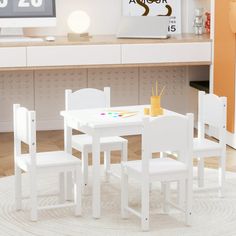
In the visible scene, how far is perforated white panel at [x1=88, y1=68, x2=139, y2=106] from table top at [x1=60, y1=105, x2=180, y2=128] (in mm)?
2185

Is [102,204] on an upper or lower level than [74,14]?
lower

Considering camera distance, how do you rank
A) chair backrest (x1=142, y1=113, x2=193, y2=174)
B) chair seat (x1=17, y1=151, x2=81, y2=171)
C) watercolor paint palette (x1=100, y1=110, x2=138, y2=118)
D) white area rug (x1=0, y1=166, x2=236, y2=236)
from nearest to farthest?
1. chair backrest (x1=142, y1=113, x2=193, y2=174)
2. white area rug (x1=0, y1=166, x2=236, y2=236)
3. chair seat (x1=17, y1=151, x2=81, y2=171)
4. watercolor paint palette (x1=100, y1=110, x2=138, y2=118)

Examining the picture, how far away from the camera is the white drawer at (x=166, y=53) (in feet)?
19.6

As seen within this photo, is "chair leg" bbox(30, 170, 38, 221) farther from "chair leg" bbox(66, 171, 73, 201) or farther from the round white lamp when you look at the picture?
the round white lamp

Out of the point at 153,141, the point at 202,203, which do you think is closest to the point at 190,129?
the point at 153,141

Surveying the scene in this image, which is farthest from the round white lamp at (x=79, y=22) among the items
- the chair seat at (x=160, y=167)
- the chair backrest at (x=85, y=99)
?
the chair seat at (x=160, y=167)

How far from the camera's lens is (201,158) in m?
4.66

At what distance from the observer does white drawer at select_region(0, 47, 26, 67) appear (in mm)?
5762

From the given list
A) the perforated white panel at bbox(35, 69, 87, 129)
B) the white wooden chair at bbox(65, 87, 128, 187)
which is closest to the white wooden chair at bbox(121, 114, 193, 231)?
the white wooden chair at bbox(65, 87, 128, 187)

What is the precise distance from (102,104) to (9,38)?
1.48 metres

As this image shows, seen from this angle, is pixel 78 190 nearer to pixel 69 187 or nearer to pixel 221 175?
pixel 69 187

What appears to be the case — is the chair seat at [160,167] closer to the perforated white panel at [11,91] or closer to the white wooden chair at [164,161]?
the white wooden chair at [164,161]

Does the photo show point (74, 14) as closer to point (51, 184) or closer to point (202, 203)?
point (51, 184)

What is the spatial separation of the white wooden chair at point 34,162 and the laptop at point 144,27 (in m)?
2.09
